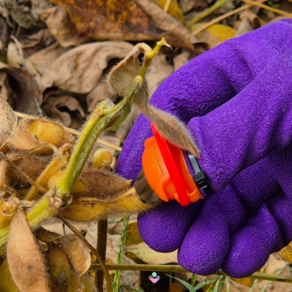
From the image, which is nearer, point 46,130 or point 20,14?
point 46,130

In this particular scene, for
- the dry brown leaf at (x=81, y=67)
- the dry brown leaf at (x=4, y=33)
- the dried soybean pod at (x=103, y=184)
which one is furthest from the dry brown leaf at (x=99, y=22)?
the dried soybean pod at (x=103, y=184)

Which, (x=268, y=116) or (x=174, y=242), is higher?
(x=268, y=116)

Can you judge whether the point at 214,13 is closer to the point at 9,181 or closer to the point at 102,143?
the point at 102,143

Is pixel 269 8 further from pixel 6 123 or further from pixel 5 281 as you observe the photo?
pixel 5 281

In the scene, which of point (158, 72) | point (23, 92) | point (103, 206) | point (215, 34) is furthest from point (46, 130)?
point (215, 34)

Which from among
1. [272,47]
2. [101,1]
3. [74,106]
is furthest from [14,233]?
[101,1]

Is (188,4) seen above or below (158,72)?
above
